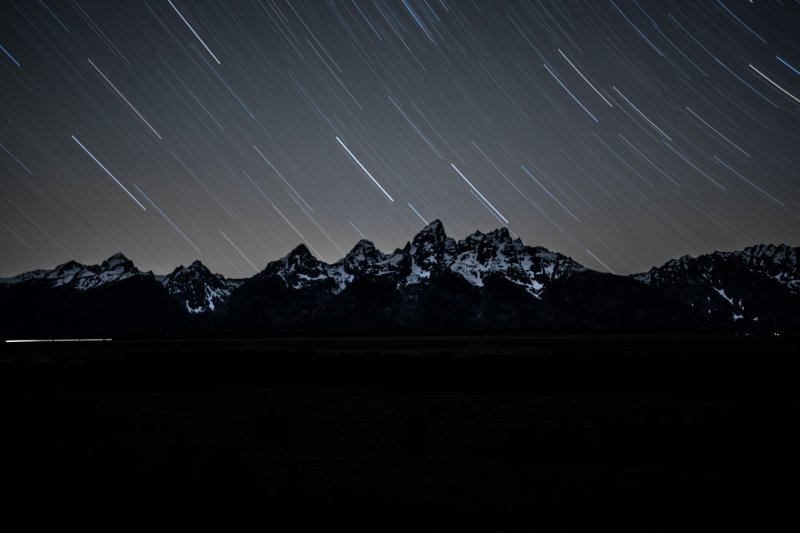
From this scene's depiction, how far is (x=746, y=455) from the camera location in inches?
979

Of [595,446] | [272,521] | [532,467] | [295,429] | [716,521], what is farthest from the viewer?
[295,429]

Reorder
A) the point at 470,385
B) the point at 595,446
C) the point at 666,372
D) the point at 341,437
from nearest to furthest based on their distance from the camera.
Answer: the point at 595,446
the point at 341,437
the point at 470,385
the point at 666,372

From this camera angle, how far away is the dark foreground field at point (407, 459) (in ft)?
52.2

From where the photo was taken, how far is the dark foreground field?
52.2 ft

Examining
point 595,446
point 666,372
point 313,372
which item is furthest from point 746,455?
point 313,372

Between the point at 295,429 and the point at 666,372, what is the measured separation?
44.3 metres

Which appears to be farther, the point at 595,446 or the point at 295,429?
the point at 295,429

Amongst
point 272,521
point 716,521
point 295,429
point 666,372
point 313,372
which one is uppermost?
point 313,372

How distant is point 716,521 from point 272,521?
35.0ft

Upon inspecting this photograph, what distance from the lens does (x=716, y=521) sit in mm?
16453

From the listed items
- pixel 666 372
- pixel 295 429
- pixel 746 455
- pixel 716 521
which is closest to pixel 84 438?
→ pixel 295 429

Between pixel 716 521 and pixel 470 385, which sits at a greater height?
pixel 470 385

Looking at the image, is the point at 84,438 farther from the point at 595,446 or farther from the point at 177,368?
the point at 177,368

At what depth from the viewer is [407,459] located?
24.0m
